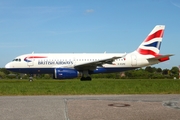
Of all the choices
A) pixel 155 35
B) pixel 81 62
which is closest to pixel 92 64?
pixel 81 62

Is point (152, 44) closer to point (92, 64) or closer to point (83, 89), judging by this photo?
point (92, 64)

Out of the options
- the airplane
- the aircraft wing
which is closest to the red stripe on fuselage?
the airplane

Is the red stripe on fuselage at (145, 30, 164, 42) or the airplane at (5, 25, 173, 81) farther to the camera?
the red stripe on fuselage at (145, 30, 164, 42)

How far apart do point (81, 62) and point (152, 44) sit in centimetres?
1050

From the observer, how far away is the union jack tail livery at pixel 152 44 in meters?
37.7

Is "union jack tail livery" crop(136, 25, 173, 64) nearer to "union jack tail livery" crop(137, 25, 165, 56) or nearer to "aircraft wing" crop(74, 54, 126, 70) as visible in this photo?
"union jack tail livery" crop(137, 25, 165, 56)

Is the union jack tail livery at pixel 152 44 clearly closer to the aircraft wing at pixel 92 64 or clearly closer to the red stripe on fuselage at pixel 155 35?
the red stripe on fuselage at pixel 155 35

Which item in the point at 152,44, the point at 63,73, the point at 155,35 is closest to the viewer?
the point at 63,73

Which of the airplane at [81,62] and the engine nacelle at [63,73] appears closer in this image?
the engine nacelle at [63,73]

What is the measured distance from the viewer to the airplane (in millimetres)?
32059

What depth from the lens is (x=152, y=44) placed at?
124 ft

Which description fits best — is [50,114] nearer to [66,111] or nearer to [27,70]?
[66,111]

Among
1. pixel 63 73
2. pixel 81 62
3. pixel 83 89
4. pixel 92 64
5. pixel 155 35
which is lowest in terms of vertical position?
pixel 83 89

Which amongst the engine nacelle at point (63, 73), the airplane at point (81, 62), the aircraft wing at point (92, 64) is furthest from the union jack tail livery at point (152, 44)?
→ the engine nacelle at point (63, 73)
